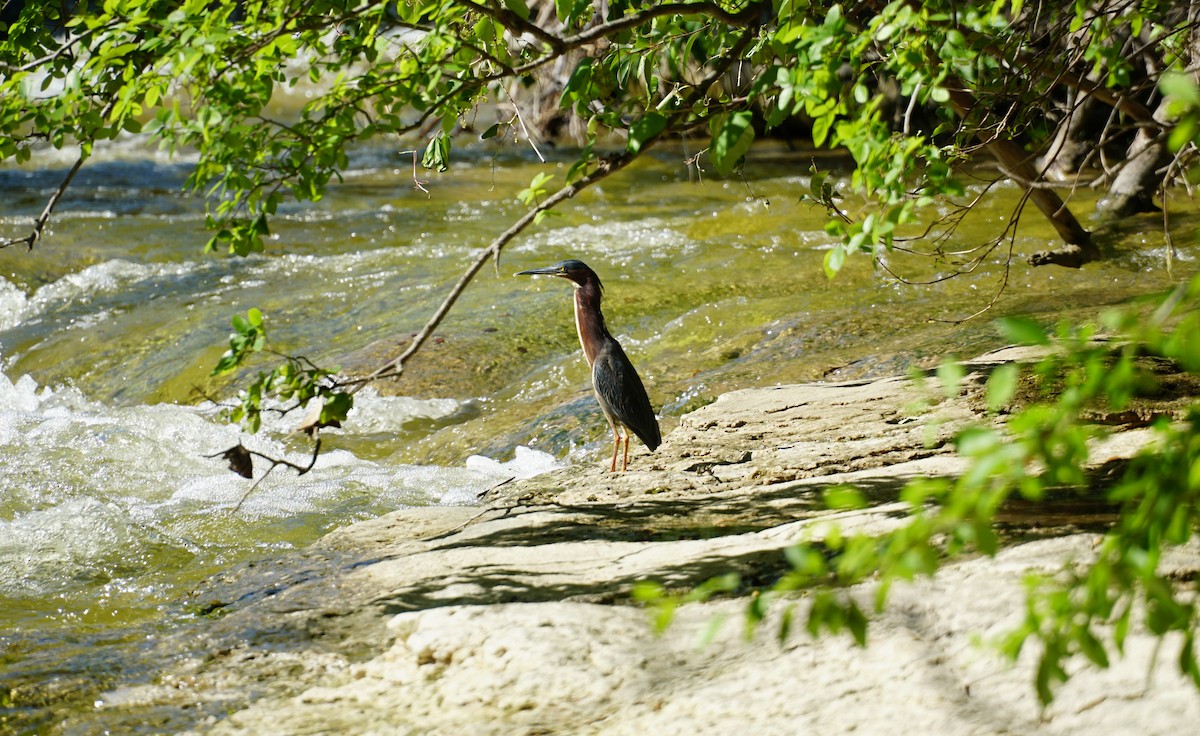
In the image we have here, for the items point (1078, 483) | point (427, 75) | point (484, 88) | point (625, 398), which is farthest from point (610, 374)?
point (1078, 483)

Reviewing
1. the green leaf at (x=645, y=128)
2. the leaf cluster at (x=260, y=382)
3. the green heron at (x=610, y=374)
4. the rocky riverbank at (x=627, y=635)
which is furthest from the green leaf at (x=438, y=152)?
the green heron at (x=610, y=374)

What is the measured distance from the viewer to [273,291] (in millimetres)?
10617

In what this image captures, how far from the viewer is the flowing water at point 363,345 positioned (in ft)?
16.8

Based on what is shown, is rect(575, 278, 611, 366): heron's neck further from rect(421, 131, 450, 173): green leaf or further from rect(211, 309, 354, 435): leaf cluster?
rect(211, 309, 354, 435): leaf cluster

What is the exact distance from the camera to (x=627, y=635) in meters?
2.85

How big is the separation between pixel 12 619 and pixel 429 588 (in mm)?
1953

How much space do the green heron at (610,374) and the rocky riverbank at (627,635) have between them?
37.4 inches

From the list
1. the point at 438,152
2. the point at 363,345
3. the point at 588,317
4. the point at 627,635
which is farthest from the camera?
the point at 363,345

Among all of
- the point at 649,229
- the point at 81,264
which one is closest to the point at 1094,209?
the point at 649,229

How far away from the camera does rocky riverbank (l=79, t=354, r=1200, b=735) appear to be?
2256mm

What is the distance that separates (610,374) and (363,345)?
349cm

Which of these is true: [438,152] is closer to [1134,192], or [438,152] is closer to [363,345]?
[363,345]

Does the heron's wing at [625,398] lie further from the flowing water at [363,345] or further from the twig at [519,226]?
the twig at [519,226]

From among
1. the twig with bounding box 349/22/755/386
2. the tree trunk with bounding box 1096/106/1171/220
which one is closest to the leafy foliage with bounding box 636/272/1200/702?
the twig with bounding box 349/22/755/386
